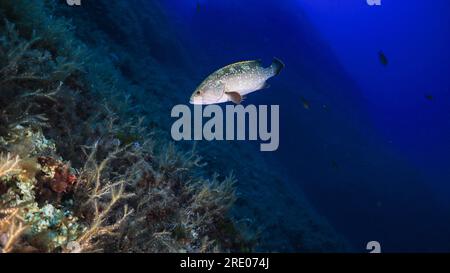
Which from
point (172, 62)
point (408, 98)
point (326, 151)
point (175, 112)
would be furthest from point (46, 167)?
point (408, 98)

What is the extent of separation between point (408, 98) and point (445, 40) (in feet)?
56.8

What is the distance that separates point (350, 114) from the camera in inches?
1531

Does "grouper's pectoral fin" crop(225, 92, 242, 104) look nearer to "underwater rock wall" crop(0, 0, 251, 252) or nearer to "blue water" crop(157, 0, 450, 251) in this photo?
"underwater rock wall" crop(0, 0, 251, 252)

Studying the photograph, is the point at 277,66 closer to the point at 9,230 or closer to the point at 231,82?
the point at 231,82

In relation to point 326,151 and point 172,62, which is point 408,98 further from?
point 172,62

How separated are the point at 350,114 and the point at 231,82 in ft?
125

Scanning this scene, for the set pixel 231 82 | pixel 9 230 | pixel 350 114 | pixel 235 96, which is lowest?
pixel 9 230

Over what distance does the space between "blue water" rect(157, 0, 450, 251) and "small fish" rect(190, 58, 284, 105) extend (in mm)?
7133

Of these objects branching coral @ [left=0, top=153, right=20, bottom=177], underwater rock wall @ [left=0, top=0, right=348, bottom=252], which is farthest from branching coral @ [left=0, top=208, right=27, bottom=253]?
branching coral @ [left=0, top=153, right=20, bottom=177]

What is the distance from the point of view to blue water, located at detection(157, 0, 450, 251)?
26656mm

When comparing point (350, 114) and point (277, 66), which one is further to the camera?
point (350, 114)

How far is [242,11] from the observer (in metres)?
46.8

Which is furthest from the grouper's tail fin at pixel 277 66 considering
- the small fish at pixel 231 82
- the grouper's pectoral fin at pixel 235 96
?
the grouper's pectoral fin at pixel 235 96

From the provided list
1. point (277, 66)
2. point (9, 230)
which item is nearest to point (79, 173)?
point (9, 230)
